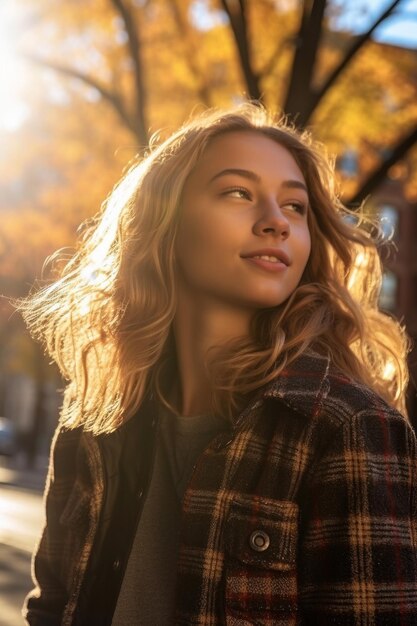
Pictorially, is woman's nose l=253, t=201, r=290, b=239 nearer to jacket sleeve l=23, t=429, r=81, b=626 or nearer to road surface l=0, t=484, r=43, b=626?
jacket sleeve l=23, t=429, r=81, b=626

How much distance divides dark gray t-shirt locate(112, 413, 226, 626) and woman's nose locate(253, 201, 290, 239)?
1.70 feet

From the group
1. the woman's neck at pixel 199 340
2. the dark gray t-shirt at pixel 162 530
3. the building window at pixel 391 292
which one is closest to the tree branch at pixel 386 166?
the woman's neck at pixel 199 340

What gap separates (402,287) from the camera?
42.4 metres

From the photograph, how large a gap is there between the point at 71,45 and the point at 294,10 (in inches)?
106

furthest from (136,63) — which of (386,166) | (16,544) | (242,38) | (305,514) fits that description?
(305,514)

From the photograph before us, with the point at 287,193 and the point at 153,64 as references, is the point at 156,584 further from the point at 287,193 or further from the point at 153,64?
the point at 153,64

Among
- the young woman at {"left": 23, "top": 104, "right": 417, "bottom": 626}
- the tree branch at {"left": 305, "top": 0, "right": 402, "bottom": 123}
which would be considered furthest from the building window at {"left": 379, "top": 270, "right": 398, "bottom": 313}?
the young woman at {"left": 23, "top": 104, "right": 417, "bottom": 626}

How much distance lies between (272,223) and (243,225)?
3.2 inches

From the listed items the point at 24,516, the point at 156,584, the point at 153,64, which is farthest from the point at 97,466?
the point at 24,516

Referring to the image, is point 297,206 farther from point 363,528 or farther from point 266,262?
point 363,528

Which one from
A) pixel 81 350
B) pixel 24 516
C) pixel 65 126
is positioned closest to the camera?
pixel 81 350

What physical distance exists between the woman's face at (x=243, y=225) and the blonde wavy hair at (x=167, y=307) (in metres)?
0.06

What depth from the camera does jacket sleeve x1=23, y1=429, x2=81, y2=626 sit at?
2.74 meters

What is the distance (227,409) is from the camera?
7.93 feet
